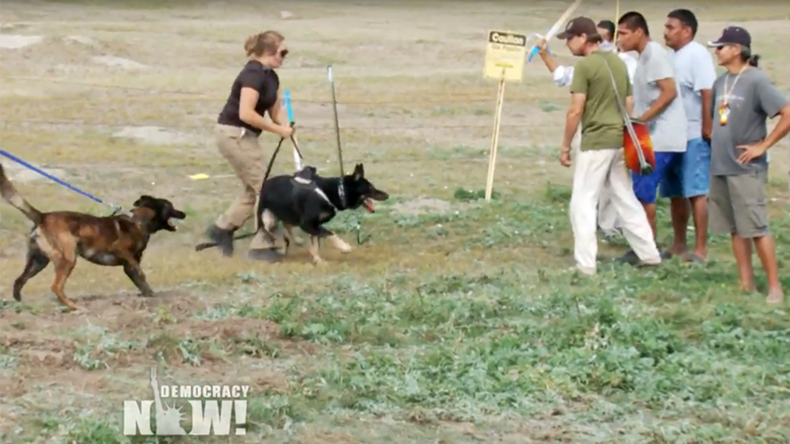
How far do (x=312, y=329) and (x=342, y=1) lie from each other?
152ft

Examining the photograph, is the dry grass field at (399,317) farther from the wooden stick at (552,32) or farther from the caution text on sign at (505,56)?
the wooden stick at (552,32)

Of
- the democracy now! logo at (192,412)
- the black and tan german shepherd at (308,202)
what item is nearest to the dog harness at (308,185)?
the black and tan german shepherd at (308,202)

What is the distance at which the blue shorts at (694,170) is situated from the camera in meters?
8.91

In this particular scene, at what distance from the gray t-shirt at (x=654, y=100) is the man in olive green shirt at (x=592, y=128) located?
0.37 meters

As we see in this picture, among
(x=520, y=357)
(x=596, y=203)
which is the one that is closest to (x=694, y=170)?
(x=596, y=203)

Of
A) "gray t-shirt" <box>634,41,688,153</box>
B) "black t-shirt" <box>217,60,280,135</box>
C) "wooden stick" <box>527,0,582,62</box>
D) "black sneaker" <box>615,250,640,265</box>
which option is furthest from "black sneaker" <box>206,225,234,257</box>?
"gray t-shirt" <box>634,41,688,153</box>

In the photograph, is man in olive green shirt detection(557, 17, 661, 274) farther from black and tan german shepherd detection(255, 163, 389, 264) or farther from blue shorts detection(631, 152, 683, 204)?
black and tan german shepherd detection(255, 163, 389, 264)

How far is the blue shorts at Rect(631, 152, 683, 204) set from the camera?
887 cm

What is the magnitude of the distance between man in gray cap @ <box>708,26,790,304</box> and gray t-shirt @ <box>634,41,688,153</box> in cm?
106

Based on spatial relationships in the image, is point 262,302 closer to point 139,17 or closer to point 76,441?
point 76,441

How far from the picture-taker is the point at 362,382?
Answer: 208 inches

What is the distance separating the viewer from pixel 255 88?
8891mm

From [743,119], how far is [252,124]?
3650 millimetres

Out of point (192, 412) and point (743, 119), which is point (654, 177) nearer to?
point (743, 119)
